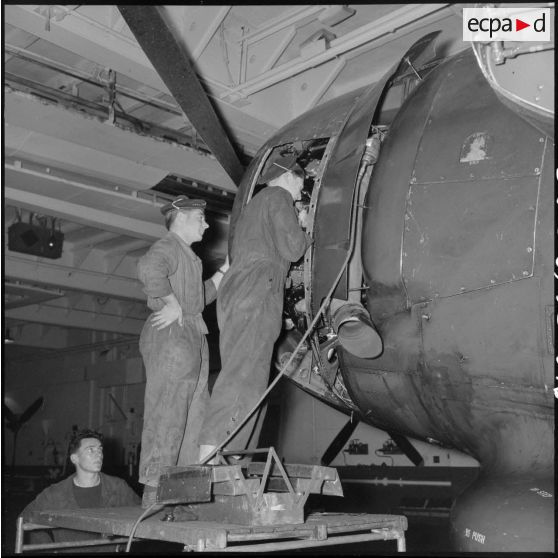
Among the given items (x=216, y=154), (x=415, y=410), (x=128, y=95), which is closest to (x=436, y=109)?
(x=415, y=410)

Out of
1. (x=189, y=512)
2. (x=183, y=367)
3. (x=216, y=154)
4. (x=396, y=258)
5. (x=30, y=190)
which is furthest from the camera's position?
(x=30, y=190)

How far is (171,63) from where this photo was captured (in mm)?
3549

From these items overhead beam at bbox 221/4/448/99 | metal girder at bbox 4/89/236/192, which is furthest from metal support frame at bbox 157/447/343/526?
metal girder at bbox 4/89/236/192

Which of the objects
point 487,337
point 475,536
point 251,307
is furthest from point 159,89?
point 475,536

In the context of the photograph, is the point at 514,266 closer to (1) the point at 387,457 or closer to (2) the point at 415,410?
(2) the point at 415,410

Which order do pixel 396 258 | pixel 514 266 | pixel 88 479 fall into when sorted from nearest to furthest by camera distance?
1. pixel 514 266
2. pixel 396 258
3. pixel 88 479

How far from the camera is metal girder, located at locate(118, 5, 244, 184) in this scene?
336 centimetres

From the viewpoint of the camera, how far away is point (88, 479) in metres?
4.79

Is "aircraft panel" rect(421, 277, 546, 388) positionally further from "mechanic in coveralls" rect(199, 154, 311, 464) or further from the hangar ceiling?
the hangar ceiling

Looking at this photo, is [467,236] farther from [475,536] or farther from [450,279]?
[475,536]

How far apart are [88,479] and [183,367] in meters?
1.71

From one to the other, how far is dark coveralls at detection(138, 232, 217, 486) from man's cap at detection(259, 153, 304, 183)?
0.64 metres

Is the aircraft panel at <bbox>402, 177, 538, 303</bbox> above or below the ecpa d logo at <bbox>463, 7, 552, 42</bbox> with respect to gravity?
below

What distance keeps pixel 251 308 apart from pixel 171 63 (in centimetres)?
136
